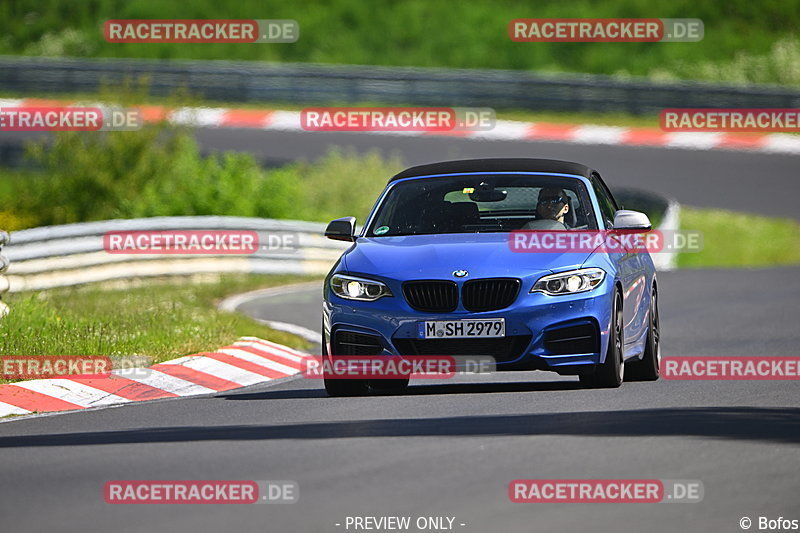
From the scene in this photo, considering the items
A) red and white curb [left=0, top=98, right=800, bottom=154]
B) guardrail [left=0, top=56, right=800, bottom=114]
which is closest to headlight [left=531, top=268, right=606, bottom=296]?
red and white curb [left=0, top=98, right=800, bottom=154]

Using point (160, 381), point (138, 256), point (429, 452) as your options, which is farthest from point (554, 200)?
point (138, 256)

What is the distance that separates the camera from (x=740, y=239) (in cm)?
2841

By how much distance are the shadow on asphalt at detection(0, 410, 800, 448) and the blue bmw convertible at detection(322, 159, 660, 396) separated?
3.06 ft

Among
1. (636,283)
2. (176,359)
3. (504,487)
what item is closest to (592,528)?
(504,487)

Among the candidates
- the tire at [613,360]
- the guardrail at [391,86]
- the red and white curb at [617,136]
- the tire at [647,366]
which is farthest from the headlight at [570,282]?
the guardrail at [391,86]

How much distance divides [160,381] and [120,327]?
2346mm

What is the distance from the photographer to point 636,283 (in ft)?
40.9

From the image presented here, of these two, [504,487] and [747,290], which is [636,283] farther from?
[747,290]

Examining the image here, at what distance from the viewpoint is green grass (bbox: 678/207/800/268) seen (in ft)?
90.5

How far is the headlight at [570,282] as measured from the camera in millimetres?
11141

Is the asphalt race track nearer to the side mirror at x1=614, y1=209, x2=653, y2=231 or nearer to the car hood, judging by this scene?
the car hood

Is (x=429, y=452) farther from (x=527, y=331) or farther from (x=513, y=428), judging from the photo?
(x=527, y=331)

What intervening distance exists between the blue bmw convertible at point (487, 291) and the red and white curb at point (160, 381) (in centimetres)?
164

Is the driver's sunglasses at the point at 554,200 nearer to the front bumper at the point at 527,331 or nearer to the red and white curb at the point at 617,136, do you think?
the front bumper at the point at 527,331
